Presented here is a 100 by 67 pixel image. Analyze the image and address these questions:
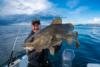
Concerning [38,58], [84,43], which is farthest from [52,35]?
[84,43]

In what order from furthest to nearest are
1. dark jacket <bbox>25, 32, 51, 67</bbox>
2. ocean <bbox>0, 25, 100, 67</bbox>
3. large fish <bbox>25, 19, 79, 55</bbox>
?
1. ocean <bbox>0, 25, 100, 67</bbox>
2. dark jacket <bbox>25, 32, 51, 67</bbox>
3. large fish <bbox>25, 19, 79, 55</bbox>

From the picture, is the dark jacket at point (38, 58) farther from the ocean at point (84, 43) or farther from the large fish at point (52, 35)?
the ocean at point (84, 43)

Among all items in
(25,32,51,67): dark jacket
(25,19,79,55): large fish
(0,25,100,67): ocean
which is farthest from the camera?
(0,25,100,67): ocean

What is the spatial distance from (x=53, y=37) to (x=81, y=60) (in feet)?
7.04

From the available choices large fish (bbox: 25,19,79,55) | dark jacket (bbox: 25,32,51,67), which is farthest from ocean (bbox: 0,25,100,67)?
large fish (bbox: 25,19,79,55)

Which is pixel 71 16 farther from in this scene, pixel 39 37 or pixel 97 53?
pixel 39 37

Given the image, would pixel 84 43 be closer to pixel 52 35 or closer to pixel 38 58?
pixel 38 58

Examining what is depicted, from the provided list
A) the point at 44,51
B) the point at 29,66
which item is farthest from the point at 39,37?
the point at 29,66

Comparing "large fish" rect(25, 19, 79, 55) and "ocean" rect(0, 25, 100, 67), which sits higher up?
"large fish" rect(25, 19, 79, 55)

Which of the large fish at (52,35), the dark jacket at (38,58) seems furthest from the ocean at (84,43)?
the large fish at (52,35)

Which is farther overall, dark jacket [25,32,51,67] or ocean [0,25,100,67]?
ocean [0,25,100,67]

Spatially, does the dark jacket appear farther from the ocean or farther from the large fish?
the ocean

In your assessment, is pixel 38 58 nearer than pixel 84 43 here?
Yes

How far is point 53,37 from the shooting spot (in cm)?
241
